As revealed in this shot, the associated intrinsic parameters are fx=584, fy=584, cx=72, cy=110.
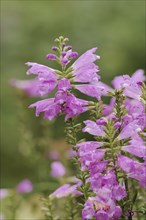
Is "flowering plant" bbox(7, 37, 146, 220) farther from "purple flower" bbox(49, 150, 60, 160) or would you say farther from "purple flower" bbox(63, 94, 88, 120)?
"purple flower" bbox(49, 150, 60, 160)

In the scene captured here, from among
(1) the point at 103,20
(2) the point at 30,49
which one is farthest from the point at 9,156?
(1) the point at 103,20

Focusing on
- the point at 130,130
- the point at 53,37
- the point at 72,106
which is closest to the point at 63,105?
the point at 72,106

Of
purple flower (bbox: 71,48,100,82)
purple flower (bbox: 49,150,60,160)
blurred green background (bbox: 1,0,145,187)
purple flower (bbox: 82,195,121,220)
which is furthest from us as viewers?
blurred green background (bbox: 1,0,145,187)

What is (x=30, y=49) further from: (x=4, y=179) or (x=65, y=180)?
(x=65, y=180)

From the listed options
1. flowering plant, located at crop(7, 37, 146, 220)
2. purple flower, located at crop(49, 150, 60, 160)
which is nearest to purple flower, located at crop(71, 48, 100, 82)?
flowering plant, located at crop(7, 37, 146, 220)

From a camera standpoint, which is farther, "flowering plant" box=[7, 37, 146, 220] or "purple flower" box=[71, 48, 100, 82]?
"purple flower" box=[71, 48, 100, 82]

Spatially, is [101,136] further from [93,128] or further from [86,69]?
[86,69]

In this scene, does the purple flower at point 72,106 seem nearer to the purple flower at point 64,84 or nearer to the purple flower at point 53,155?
the purple flower at point 64,84

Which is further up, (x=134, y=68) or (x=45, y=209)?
(x=134, y=68)
